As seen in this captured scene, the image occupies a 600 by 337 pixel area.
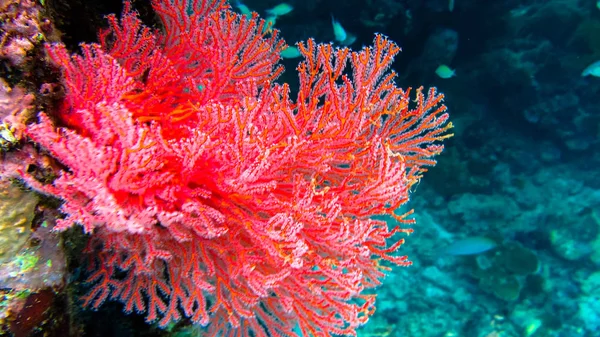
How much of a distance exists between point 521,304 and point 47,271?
11435mm

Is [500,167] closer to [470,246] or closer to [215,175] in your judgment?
[470,246]

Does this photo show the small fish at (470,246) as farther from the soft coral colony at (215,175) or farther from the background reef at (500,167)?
the soft coral colony at (215,175)

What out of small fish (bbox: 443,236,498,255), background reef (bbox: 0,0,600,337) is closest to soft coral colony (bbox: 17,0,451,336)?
small fish (bbox: 443,236,498,255)

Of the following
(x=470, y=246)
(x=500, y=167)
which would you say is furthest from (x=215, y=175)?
(x=500, y=167)

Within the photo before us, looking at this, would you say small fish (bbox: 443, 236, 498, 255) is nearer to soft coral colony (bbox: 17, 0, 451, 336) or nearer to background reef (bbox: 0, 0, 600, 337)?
background reef (bbox: 0, 0, 600, 337)

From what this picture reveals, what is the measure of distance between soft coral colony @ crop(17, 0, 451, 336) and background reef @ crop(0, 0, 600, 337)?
7633 millimetres

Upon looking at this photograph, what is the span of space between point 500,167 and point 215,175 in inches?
459

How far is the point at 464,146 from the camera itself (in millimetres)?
11516

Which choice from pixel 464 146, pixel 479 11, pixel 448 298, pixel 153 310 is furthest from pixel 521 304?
pixel 153 310

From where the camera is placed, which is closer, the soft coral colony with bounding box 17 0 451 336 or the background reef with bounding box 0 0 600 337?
the soft coral colony with bounding box 17 0 451 336

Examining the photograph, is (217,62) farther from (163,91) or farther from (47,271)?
(47,271)

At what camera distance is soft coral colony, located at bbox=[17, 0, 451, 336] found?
1639 millimetres

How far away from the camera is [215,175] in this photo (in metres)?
1.98

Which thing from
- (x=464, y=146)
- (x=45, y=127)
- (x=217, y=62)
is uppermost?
(x=464, y=146)
